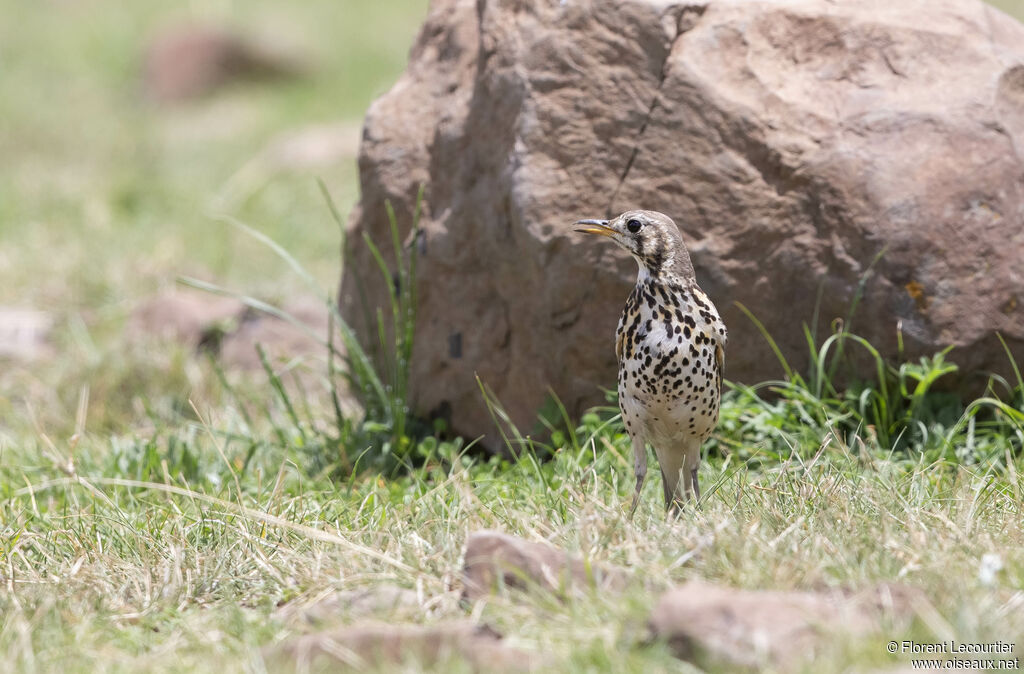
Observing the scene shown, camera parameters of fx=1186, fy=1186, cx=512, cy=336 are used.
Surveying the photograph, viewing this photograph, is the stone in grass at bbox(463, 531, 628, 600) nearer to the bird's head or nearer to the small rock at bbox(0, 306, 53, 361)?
the bird's head

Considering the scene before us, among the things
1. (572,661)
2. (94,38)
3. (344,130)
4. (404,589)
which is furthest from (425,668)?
(94,38)

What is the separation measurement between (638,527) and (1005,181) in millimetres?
2062

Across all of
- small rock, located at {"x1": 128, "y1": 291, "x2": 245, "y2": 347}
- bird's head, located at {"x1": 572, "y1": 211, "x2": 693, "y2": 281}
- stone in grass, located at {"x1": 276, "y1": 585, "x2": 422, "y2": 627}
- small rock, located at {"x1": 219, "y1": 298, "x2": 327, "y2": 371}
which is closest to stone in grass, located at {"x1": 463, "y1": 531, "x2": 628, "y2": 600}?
stone in grass, located at {"x1": 276, "y1": 585, "x2": 422, "y2": 627}

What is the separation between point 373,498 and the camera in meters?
4.14

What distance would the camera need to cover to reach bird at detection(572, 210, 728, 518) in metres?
3.72

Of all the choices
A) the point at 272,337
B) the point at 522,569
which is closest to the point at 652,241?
the point at 522,569

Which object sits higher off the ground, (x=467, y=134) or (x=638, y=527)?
(x=467, y=134)

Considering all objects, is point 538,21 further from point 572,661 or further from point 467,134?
point 572,661

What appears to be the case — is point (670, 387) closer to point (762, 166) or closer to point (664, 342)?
point (664, 342)

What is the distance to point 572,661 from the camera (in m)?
2.61

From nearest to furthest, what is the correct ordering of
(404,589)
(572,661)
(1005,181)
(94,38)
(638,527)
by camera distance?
(572,661), (404,589), (638,527), (1005,181), (94,38)

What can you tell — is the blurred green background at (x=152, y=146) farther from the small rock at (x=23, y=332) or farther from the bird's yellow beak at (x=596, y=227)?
the bird's yellow beak at (x=596, y=227)

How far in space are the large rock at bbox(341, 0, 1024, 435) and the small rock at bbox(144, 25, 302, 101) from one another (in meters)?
9.90

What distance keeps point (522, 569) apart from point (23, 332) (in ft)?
17.1
